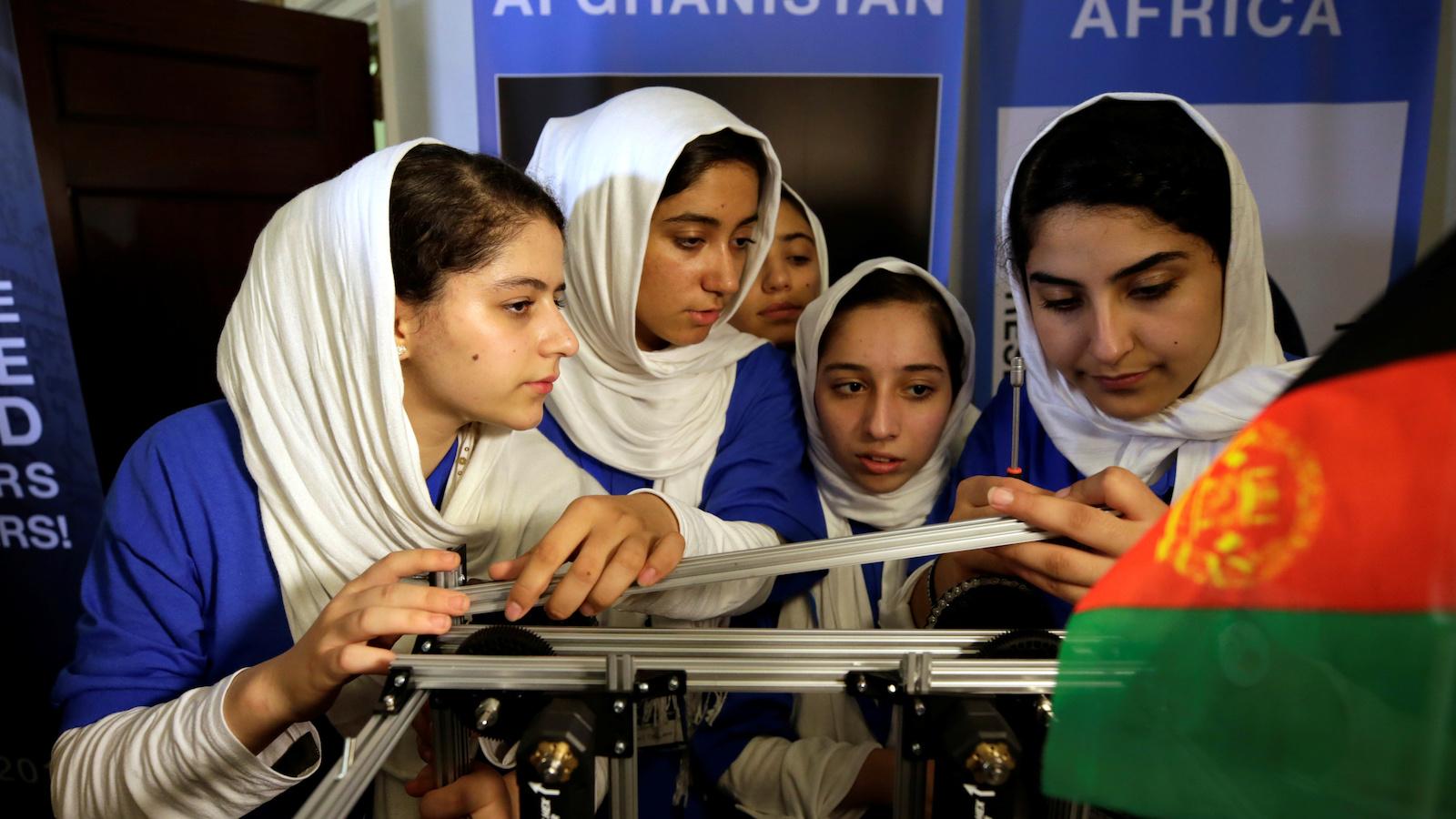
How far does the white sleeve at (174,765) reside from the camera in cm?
86

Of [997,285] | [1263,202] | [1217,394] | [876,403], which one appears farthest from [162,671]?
[1263,202]

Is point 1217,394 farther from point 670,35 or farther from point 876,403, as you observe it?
point 670,35

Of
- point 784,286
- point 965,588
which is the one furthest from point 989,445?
point 784,286

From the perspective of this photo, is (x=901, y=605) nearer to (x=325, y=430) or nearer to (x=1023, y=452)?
(x=1023, y=452)

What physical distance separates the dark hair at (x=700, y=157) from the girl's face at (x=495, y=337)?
0.36m

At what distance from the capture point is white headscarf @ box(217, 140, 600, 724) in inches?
40.8

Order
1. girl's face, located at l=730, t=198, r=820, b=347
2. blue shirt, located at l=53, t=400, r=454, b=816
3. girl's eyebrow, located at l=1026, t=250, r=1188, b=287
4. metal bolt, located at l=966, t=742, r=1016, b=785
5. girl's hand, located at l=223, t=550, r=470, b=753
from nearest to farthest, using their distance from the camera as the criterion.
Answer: metal bolt, located at l=966, t=742, r=1016, b=785 → girl's hand, located at l=223, t=550, r=470, b=753 → blue shirt, located at l=53, t=400, r=454, b=816 → girl's eyebrow, located at l=1026, t=250, r=1188, b=287 → girl's face, located at l=730, t=198, r=820, b=347

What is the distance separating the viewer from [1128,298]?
1122mm

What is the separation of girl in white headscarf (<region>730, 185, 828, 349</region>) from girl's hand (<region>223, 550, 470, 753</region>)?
1013mm

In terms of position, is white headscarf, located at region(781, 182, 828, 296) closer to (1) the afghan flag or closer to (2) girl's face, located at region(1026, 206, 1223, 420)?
(2) girl's face, located at region(1026, 206, 1223, 420)

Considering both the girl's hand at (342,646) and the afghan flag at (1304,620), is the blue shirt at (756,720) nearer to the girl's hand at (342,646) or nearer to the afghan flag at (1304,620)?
the girl's hand at (342,646)

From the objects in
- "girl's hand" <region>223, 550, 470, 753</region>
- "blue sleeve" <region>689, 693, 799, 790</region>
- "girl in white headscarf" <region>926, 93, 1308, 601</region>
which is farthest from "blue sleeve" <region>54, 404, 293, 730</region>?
"girl in white headscarf" <region>926, 93, 1308, 601</region>

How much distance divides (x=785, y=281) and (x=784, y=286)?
0.04 ft

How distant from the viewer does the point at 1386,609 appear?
41 centimetres
